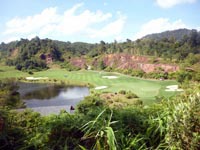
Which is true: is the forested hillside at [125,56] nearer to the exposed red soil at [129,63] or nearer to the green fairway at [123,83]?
the exposed red soil at [129,63]

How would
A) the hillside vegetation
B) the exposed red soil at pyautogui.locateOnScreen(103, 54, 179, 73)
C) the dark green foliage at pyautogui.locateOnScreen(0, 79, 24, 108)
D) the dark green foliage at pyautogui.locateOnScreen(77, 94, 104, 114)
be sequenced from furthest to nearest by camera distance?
the exposed red soil at pyautogui.locateOnScreen(103, 54, 179, 73), the dark green foliage at pyautogui.locateOnScreen(0, 79, 24, 108), the dark green foliage at pyautogui.locateOnScreen(77, 94, 104, 114), the hillside vegetation

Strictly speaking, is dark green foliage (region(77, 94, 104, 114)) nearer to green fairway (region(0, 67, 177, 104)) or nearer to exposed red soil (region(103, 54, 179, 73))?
green fairway (region(0, 67, 177, 104))

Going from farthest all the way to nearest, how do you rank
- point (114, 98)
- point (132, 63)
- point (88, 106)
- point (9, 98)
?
point (132, 63) → point (114, 98) → point (9, 98) → point (88, 106)

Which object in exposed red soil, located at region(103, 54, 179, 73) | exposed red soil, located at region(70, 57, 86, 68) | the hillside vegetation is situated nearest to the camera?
the hillside vegetation

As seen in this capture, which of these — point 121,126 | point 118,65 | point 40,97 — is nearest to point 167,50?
point 118,65

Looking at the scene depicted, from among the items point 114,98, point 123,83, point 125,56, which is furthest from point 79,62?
point 114,98

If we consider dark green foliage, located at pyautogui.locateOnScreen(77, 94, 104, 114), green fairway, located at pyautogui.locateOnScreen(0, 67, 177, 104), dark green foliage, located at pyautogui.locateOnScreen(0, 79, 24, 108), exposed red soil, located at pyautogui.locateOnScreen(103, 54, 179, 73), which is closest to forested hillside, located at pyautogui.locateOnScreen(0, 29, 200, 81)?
exposed red soil, located at pyautogui.locateOnScreen(103, 54, 179, 73)

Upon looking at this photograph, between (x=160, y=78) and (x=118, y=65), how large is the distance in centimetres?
1445

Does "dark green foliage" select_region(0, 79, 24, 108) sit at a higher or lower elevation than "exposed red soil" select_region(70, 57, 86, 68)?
lower

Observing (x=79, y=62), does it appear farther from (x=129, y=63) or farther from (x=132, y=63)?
(x=132, y=63)

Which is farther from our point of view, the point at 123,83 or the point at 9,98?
the point at 123,83

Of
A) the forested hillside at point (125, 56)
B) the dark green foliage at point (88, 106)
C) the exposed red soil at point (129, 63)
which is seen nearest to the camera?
the dark green foliage at point (88, 106)

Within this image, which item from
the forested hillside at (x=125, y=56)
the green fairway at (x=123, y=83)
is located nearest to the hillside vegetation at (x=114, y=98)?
the forested hillside at (x=125, y=56)

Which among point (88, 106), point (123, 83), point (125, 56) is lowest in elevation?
point (123, 83)
